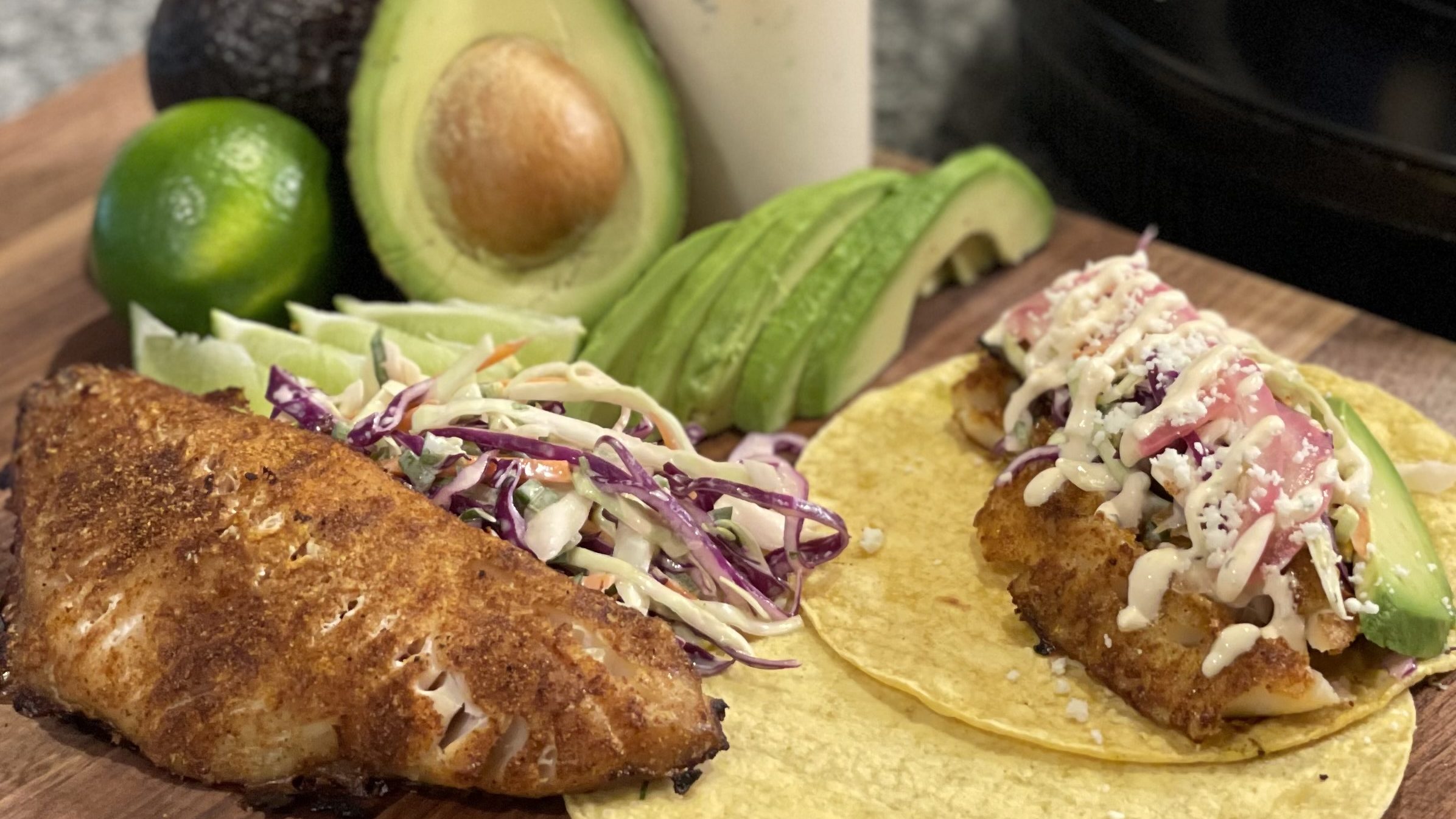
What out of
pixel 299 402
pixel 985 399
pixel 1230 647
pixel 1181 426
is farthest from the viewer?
pixel 985 399

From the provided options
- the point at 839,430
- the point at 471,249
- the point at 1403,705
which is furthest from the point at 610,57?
the point at 1403,705

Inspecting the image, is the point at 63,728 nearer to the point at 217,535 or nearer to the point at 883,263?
the point at 217,535

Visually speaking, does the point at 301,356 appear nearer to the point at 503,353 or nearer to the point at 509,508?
the point at 503,353

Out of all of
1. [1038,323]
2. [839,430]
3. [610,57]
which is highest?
[610,57]

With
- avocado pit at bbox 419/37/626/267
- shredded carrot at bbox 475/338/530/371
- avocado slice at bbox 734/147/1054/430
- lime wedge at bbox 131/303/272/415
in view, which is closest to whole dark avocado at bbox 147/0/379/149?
avocado pit at bbox 419/37/626/267

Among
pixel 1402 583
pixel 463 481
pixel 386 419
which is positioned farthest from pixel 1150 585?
pixel 386 419

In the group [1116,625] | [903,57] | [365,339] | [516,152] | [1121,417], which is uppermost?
[516,152]
